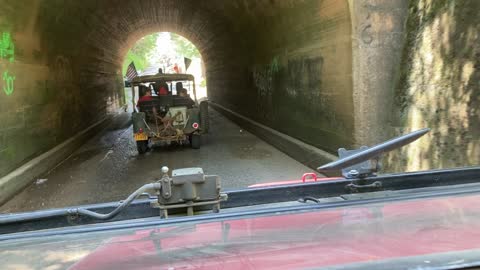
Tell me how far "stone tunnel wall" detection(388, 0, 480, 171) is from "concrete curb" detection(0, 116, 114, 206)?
20.6 feet

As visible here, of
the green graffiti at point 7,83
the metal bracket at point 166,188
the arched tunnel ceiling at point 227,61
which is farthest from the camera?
the green graffiti at point 7,83

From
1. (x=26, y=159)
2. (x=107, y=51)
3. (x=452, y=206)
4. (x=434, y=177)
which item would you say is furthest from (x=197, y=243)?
(x=107, y=51)

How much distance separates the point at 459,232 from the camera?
4.80 feet

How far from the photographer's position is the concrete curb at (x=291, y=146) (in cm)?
815

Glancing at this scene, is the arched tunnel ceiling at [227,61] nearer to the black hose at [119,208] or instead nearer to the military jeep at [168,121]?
the military jeep at [168,121]

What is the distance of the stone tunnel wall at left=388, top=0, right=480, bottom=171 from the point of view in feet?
15.6

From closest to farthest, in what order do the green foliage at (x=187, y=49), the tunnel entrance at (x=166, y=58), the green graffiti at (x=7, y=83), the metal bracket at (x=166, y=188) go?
the metal bracket at (x=166, y=188)
the green graffiti at (x=7, y=83)
the tunnel entrance at (x=166, y=58)
the green foliage at (x=187, y=49)

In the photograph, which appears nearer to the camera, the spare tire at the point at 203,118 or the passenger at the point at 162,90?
the spare tire at the point at 203,118

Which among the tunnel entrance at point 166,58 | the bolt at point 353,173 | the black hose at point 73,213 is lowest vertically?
the black hose at point 73,213

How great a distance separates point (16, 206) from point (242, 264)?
6.62 m

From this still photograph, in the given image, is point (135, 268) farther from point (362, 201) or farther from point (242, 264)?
point (362, 201)

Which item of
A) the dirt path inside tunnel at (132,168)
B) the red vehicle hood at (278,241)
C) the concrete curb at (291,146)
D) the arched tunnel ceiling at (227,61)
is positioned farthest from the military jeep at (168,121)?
the red vehicle hood at (278,241)

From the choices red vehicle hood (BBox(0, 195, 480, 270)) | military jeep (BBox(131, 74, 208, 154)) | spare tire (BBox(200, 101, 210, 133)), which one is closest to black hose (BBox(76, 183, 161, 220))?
red vehicle hood (BBox(0, 195, 480, 270))

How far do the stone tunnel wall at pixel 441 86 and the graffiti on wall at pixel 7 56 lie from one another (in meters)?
6.99
